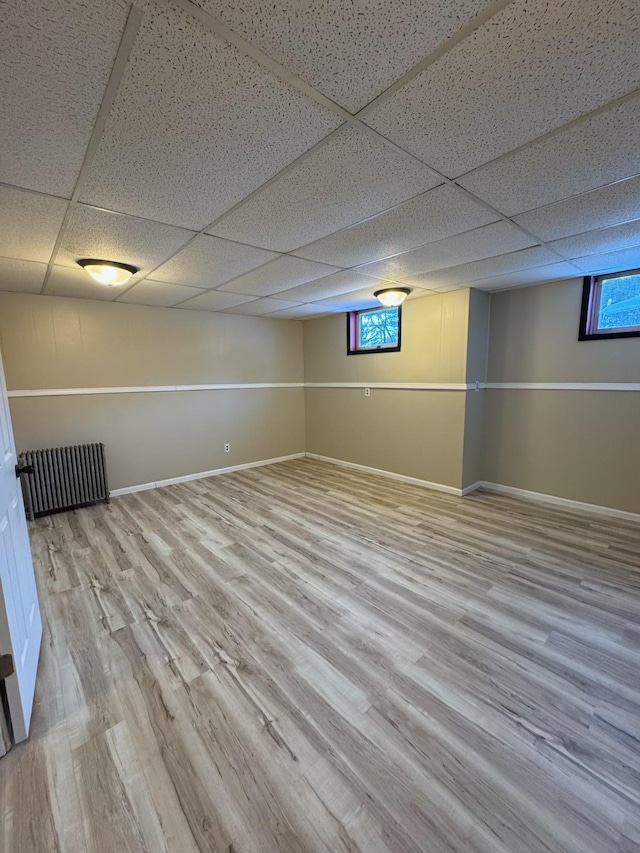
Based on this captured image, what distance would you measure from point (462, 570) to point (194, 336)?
422cm

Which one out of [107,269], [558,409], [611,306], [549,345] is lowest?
[558,409]

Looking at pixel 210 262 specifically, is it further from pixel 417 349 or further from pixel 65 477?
pixel 65 477

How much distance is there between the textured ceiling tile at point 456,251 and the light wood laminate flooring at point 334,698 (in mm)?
2353

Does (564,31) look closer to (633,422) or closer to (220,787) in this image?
(220,787)

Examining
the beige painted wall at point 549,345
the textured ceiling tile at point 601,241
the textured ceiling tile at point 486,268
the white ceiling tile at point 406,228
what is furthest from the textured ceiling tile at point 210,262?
the beige painted wall at point 549,345

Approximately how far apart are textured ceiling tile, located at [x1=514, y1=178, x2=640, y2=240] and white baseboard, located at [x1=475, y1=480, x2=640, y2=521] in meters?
2.66

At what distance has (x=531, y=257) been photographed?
9.09ft

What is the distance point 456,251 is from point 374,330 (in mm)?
2375

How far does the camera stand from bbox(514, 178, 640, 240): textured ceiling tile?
175cm

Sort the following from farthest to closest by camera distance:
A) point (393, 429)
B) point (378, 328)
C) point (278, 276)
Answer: point (378, 328)
point (393, 429)
point (278, 276)

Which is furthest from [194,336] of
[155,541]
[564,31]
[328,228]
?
[564,31]

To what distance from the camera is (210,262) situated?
275cm

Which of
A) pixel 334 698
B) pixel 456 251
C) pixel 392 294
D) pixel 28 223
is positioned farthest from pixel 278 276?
pixel 334 698

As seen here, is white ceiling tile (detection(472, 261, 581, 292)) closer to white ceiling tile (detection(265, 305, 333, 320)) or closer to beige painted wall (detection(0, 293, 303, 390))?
white ceiling tile (detection(265, 305, 333, 320))
